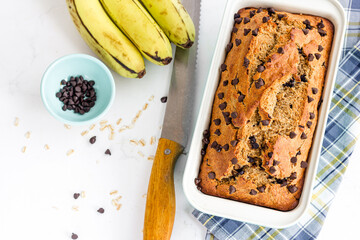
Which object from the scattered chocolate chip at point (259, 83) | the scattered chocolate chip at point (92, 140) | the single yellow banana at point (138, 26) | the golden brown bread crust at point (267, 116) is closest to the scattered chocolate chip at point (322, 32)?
the golden brown bread crust at point (267, 116)

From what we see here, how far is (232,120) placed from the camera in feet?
5.21

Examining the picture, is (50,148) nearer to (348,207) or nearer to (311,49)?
(311,49)

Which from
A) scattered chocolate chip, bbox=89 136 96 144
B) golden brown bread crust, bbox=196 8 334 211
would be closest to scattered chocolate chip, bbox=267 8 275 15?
golden brown bread crust, bbox=196 8 334 211

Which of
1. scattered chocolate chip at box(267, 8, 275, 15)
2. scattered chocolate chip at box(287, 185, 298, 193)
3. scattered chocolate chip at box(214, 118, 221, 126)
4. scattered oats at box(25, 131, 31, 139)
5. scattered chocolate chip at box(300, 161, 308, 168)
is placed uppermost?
scattered chocolate chip at box(267, 8, 275, 15)

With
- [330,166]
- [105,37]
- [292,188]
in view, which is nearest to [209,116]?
[292,188]

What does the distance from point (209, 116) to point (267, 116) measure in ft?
0.88

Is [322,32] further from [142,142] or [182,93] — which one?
[142,142]

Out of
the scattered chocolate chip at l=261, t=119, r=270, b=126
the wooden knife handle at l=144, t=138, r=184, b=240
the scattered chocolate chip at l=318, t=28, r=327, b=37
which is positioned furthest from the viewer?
the wooden knife handle at l=144, t=138, r=184, b=240

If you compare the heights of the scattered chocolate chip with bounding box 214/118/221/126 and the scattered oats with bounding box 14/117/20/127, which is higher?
the scattered chocolate chip with bounding box 214/118/221/126

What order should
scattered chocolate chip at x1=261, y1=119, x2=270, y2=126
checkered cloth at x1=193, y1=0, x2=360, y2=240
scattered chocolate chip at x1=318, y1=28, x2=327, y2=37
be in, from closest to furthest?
scattered chocolate chip at x1=261, y1=119, x2=270, y2=126
scattered chocolate chip at x1=318, y1=28, x2=327, y2=37
checkered cloth at x1=193, y1=0, x2=360, y2=240

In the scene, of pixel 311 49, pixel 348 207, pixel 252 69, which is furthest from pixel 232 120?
pixel 348 207

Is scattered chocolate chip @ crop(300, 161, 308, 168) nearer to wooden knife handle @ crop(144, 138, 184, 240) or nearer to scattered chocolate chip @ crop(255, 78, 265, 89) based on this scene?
scattered chocolate chip @ crop(255, 78, 265, 89)

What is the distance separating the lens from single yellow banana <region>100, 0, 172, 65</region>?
1692mm

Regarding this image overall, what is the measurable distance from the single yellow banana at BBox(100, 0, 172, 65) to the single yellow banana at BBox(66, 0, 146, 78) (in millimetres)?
38
